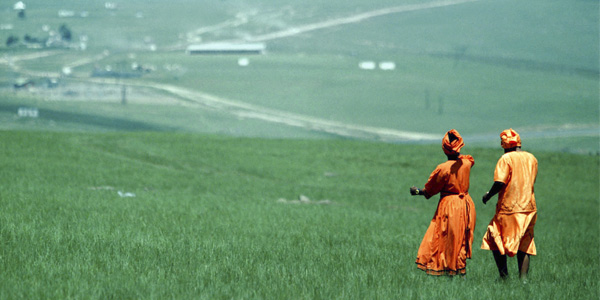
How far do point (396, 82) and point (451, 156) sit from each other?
101 m

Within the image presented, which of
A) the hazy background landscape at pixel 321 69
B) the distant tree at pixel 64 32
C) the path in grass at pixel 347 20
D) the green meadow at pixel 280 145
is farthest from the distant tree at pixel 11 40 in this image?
the path in grass at pixel 347 20

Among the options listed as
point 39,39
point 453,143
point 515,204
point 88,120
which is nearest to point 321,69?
point 39,39

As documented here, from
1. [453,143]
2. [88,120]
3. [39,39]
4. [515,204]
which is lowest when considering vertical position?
[515,204]

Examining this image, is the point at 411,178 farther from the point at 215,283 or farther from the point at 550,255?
the point at 215,283

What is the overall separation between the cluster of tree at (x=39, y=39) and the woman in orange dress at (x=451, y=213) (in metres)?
81.4

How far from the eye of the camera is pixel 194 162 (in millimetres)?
38719

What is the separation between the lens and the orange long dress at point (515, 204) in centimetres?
991

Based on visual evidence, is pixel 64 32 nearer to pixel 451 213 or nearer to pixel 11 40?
pixel 11 40

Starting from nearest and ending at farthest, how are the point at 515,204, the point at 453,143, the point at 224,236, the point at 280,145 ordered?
the point at 453,143 → the point at 515,204 → the point at 224,236 → the point at 280,145

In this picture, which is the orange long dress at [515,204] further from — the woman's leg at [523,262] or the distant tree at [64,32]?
the distant tree at [64,32]

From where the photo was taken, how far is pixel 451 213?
31.4ft

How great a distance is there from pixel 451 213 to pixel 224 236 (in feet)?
16.9

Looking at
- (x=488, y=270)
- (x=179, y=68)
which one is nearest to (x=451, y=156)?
(x=488, y=270)

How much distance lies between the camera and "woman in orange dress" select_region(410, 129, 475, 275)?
9.58m
